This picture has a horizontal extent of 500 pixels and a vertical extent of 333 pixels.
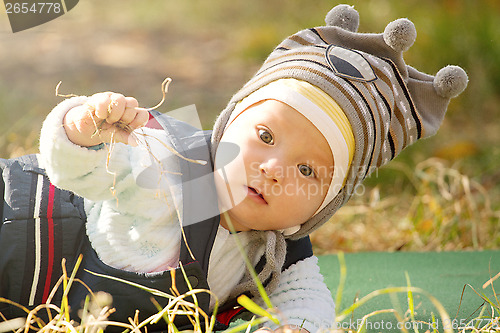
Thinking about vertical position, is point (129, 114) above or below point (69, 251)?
above

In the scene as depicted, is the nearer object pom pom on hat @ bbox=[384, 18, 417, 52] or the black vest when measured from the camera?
the black vest

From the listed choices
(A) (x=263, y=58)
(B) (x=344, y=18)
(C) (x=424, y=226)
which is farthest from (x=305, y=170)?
(A) (x=263, y=58)

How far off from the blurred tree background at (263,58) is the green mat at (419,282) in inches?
11.6

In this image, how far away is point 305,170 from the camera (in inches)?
53.4

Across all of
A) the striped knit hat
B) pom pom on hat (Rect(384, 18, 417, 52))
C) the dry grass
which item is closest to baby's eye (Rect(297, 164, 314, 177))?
the striped knit hat

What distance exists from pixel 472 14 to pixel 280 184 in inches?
159

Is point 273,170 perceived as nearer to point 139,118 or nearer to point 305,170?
point 305,170

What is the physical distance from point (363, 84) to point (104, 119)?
60 cm

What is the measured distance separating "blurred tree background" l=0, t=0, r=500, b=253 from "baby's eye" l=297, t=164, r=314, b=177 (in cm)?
113

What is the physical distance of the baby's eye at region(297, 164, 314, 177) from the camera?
1.35 metres

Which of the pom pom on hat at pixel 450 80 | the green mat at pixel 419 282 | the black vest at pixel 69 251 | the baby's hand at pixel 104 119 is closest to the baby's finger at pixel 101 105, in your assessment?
the baby's hand at pixel 104 119

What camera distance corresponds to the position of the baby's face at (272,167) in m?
1.33

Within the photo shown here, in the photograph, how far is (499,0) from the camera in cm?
533

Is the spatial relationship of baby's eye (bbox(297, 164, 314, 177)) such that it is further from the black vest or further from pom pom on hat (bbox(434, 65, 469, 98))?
pom pom on hat (bbox(434, 65, 469, 98))
